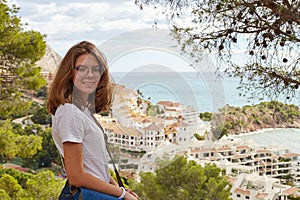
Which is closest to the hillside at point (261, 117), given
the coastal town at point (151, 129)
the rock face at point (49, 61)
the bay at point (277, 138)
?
the bay at point (277, 138)

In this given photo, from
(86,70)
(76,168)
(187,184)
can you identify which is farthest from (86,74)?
(187,184)

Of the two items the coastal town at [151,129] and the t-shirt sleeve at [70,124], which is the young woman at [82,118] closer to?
the t-shirt sleeve at [70,124]

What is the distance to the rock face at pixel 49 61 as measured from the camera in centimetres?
323

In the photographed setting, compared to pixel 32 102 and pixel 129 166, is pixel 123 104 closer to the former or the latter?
pixel 129 166

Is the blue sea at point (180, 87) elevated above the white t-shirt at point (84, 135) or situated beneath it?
elevated above

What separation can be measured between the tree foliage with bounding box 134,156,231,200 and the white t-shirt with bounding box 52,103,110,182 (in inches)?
75.3

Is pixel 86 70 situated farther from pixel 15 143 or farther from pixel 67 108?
pixel 15 143

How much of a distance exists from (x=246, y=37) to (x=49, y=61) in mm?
2150

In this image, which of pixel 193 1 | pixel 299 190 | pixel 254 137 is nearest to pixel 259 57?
pixel 193 1

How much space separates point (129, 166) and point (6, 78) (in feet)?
8.21

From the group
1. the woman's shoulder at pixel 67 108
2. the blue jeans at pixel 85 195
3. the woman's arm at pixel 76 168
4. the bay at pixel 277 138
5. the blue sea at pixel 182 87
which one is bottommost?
the bay at pixel 277 138

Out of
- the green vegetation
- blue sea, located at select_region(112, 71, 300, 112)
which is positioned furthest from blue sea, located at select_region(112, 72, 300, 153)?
the green vegetation

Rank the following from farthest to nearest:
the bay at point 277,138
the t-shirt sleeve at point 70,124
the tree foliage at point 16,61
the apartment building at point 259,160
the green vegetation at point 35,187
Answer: the tree foliage at point 16,61 → the green vegetation at point 35,187 → the apartment building at point 259,160 → the bay at point 277,138 → the t-shirt sleeve at point 70,124

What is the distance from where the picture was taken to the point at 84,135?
0.71 meters
